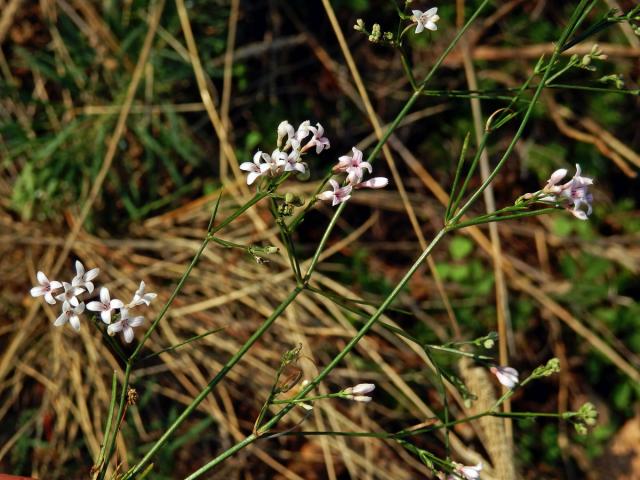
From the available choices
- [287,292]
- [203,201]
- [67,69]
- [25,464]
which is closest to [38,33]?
[67,69]

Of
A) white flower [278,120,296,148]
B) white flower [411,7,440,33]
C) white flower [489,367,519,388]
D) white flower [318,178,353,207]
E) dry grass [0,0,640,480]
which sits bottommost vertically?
dry grass [0,0,640,480]

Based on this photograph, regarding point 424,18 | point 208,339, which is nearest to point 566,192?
point 424,18

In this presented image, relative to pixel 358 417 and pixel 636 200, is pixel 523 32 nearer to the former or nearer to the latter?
pixel 636 200

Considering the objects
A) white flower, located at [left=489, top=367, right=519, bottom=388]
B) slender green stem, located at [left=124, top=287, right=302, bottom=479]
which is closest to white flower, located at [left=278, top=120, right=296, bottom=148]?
slender green stem, located at [left=124, top=287, right=302, bottom=479]

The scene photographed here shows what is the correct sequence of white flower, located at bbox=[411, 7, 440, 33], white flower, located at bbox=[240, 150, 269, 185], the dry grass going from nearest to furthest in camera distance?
white flower, located at bbox=[240, 150, 269, 185]
white flower, located at bbox=[411, 7, 440, 33]
the dry grass

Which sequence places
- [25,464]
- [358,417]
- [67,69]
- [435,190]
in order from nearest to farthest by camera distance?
1. [25,464]
2. [358,417]
3. [67,69]
4. [435,190]

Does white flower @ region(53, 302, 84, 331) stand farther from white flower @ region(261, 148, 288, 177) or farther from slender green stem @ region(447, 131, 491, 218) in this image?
slender green stem @ region(447, 131, 491, 218)

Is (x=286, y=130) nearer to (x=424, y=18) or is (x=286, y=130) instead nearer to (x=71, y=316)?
(x=424, y=18)

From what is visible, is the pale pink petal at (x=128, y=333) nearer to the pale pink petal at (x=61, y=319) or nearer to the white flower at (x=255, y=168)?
the pale pink petal at (x=61, y=319)
